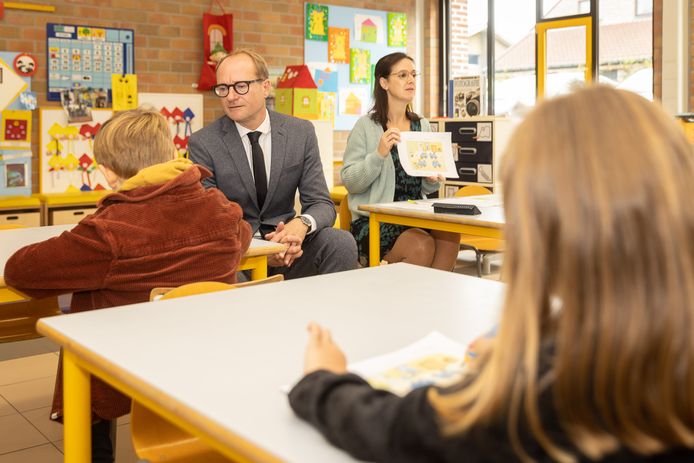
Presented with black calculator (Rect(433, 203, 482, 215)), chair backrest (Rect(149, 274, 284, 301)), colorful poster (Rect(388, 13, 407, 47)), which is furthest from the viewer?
colorful poster (Rect(388, 13, 407, 47))

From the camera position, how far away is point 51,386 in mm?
3209

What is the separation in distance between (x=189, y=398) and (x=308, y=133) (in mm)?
2336

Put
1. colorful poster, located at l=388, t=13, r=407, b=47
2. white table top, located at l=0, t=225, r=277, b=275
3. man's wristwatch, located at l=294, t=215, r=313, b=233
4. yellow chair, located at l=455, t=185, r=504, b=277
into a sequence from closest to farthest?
white table top, located at l=0, t=225, r=277, b=275, man's wristwatch, located at l=294, t=215, r=313, b=233, yellow chair, located at l=455, t=185, r=504, b=277, colorful poster, located at l=388, t=13, r=407, b=47

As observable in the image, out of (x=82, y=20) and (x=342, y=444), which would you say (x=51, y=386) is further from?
(x=82, y=20)

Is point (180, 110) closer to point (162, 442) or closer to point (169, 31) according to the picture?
point (169, 31)

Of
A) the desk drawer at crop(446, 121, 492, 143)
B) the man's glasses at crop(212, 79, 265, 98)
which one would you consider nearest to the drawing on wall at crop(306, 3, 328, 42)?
the desk drawer at crop(446, 121, 492, 143)

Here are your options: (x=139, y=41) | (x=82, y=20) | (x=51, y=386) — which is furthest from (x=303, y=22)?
(x=51, y=386)

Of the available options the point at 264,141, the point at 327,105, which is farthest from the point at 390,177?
the point at 327,105

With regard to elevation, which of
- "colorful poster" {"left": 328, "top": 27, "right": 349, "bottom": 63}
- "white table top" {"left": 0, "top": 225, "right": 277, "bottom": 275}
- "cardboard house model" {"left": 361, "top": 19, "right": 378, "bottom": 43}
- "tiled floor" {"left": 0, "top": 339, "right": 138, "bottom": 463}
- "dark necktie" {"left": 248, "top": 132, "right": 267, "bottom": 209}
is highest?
"cardboard house model" {"left": 361, "top": 19, "right": 378, "bottom": 43}

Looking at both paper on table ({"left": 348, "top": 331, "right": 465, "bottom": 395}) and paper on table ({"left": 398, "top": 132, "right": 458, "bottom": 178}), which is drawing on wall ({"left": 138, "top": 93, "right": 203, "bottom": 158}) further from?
paper on table ({"left": 348, "top": 331, "right": 465, "bottom": 395})

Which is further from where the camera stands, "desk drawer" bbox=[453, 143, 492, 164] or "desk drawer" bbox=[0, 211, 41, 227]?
"desk drawer" bbox=[453, 143, 492, 164]

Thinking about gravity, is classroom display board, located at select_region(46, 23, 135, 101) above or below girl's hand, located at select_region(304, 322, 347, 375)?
above

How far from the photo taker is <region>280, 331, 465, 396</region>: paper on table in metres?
1.10

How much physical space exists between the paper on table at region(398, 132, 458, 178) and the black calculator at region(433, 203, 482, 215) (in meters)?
0.35
